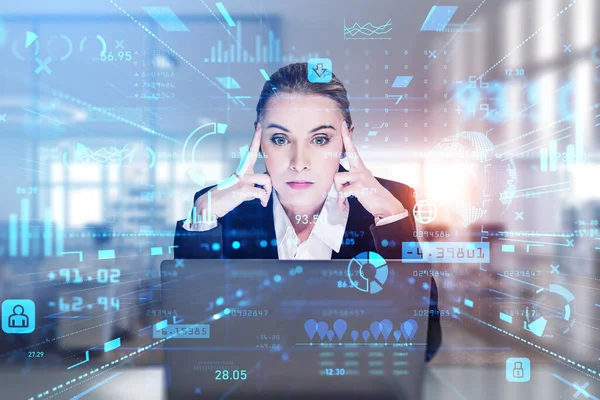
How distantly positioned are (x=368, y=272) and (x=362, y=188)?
23 cm

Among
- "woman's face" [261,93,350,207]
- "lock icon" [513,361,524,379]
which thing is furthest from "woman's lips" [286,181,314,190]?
"lock icon" [513,361,524,379]

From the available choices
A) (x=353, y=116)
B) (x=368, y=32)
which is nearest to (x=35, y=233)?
(x=353, y=116)

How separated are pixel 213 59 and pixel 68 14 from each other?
41 centimetres

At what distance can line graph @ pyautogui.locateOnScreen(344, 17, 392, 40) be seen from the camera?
993mm

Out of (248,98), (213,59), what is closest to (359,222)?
(248,98)

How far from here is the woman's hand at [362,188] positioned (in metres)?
1.00

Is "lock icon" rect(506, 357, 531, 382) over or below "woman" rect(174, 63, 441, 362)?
below

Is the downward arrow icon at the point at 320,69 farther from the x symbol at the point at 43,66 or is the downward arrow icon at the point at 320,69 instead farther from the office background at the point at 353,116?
the x symbol at the point at 43,66

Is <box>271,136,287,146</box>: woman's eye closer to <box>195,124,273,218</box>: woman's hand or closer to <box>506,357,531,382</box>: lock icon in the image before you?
<box>195,124,273,218</box>: woman's hand

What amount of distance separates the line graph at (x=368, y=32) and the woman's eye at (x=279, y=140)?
32 cm

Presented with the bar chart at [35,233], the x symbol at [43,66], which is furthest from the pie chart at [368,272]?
the x symbol at [43,66]

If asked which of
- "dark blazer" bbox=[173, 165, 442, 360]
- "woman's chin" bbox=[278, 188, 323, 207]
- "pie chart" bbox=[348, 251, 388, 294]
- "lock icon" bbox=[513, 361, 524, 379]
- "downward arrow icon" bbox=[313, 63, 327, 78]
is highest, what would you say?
"downward arrow icon" bbox=[313, 63, 327, 78]

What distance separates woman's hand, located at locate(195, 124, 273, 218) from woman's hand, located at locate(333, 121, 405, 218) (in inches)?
7.9

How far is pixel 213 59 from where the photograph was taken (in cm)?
99
